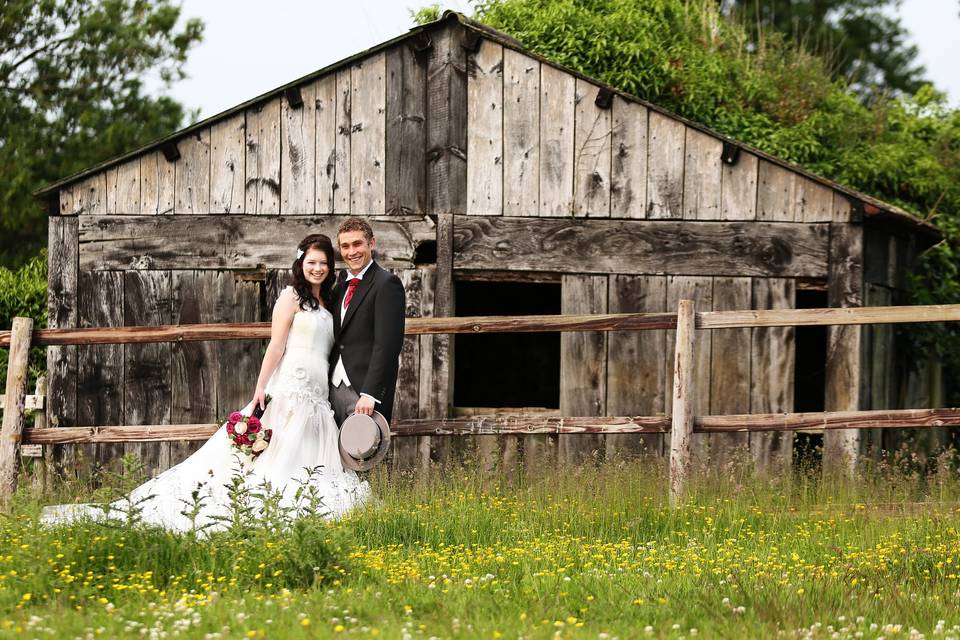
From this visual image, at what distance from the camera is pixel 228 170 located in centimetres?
1027

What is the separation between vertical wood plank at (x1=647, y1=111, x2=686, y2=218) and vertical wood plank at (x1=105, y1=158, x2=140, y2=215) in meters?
4.41

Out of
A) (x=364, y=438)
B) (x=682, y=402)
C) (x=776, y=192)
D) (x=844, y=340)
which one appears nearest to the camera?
(x=364, y=438)

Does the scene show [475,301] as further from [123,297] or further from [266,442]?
[266,442]

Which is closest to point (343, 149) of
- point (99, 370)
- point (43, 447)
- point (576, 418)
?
point (99, 370)

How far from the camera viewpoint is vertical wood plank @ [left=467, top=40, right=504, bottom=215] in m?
10.1

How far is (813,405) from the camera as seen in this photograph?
1391 centimetres

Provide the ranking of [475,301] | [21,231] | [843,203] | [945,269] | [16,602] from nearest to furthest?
[16,602], [843,203], [945,269], [475,301], [21,231]

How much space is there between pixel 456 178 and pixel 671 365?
7.84 feet

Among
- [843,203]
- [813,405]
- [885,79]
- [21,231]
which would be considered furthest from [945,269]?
[885,79]

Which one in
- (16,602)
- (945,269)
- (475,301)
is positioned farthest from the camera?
(475,301)

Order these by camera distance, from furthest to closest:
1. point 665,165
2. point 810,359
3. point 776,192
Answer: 1. point 810,359
2. point 665,165
3. point 776,192

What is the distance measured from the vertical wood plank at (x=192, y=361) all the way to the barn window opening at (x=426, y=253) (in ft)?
5.66

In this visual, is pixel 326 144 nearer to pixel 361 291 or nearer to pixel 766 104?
pixel 361 291

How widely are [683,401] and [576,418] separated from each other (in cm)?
72
